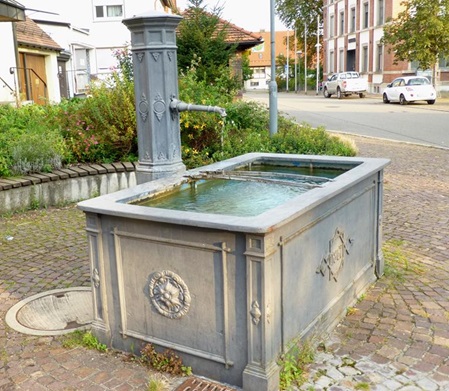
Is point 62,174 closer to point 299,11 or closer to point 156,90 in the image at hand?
point 156,90

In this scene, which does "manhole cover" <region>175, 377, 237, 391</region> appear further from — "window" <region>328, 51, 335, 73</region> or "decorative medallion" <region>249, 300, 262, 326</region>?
"window" <region>328, 51, 335, 73</region>

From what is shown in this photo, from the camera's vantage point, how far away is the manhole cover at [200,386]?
10.9 ft

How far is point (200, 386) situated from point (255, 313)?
2.06 ft

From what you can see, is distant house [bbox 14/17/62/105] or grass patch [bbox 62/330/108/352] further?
distant house [bbox 14/17/62/105]

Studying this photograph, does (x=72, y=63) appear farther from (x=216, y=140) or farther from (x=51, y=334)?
(x=51, y=334)

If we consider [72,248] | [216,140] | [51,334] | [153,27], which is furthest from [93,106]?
[51,334]

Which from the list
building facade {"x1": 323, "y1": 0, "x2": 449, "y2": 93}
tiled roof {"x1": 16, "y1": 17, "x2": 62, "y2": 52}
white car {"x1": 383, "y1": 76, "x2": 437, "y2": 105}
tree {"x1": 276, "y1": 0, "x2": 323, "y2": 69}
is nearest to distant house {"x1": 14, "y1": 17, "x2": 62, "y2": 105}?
tiled roof {"x1": 16, "y1": 17, "x2": 62, "y2": 52}

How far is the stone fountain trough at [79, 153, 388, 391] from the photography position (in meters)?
3.14

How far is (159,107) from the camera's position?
471 cm

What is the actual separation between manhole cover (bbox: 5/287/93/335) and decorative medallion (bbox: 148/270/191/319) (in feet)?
3.37

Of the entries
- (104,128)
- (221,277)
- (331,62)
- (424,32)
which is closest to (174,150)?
(221,277)

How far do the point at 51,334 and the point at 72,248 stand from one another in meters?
2.22

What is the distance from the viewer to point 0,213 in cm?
771

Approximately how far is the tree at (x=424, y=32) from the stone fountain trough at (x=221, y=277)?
110 feet
